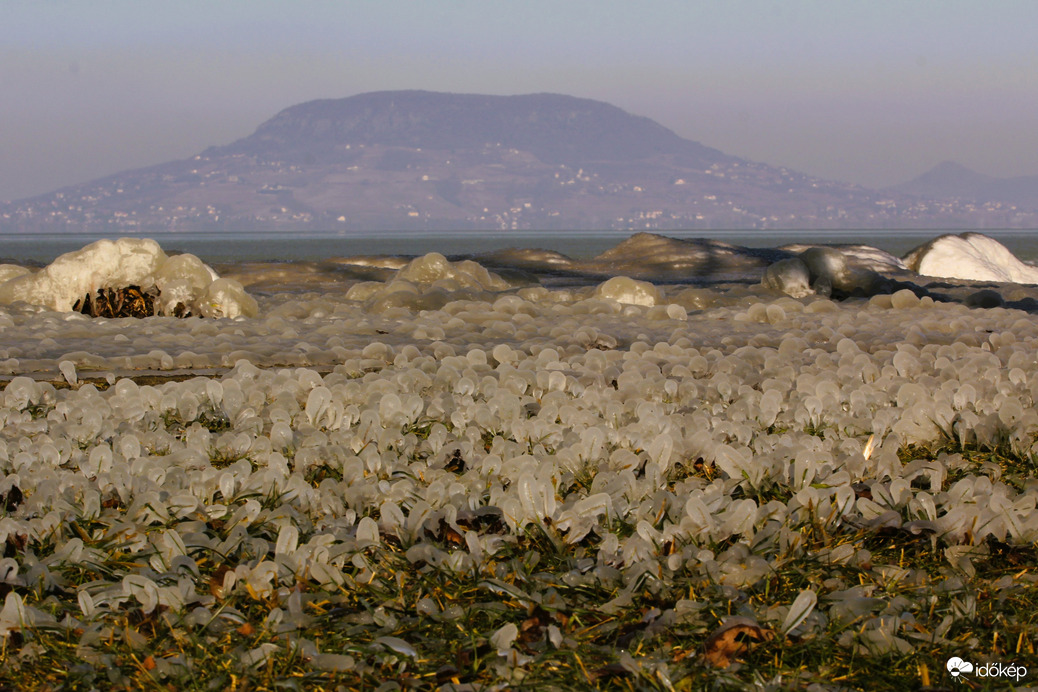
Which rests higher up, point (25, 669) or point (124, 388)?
point (124, 388)

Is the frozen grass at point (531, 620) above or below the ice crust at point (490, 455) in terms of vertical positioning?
below

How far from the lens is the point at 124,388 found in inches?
96.1

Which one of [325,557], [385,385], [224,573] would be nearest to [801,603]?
[325,557]

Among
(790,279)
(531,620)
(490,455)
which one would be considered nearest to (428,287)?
(790,279)

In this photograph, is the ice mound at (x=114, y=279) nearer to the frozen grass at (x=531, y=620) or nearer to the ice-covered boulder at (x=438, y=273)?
the ice-covered boulder at (x=438, y=273)

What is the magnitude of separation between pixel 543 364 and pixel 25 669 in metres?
1.87

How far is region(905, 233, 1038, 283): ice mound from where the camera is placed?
10336 mm

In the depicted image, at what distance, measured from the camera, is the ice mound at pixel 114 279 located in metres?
5.45

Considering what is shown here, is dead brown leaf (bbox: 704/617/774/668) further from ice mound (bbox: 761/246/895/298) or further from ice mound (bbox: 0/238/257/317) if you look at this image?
ice mound (bbox: 761/246/895/298)

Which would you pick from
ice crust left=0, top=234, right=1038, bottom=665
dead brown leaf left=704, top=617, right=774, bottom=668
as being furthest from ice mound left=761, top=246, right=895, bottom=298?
dead brown leaf left=704, top=617, right=774, bottom=668

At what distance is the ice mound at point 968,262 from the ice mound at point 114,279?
8292 mm

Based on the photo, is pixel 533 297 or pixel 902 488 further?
pixel 533 297

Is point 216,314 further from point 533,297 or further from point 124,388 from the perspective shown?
point 124,388

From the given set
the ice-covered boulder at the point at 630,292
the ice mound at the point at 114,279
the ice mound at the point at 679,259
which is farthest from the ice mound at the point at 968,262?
the ice mound at the point at 114,279
